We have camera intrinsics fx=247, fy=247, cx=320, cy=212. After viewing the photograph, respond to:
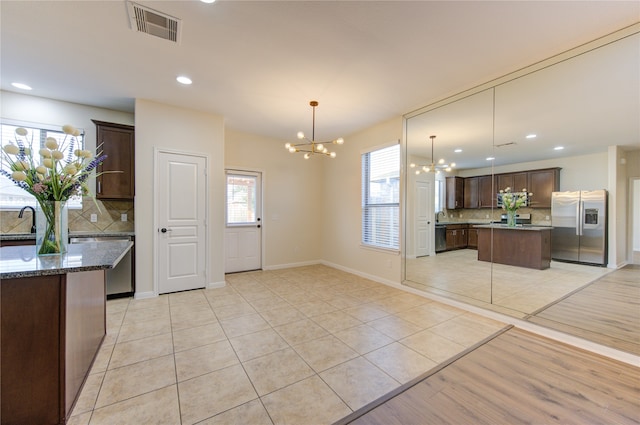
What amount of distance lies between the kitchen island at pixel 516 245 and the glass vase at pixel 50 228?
15.8 ft

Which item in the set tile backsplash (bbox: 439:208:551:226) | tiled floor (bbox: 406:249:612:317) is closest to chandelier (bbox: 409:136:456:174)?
tile backsplash (bbox: 439:208:551:226)

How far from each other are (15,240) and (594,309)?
7.15m

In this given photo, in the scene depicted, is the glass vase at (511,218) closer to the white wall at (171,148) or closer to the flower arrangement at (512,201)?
the flower arrangement at (512,201)

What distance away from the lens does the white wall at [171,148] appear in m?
3.71

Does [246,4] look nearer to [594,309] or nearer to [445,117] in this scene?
[445,117]

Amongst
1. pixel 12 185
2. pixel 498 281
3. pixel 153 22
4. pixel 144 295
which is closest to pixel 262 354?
pixel 144 295

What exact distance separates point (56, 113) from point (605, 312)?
25.8 ft

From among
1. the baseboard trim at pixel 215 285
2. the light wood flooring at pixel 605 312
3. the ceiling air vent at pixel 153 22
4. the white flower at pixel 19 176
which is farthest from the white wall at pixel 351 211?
the white flower at pixel 19 176

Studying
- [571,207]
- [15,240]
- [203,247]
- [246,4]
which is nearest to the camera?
[246,4]

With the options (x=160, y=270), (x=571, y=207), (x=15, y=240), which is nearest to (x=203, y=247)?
(x=160, y=270)

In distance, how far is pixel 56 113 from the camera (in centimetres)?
378

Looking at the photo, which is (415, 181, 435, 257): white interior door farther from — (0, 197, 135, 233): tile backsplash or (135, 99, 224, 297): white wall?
(0, 197, 135, 233): tile backsplash

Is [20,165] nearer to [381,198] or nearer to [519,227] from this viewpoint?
[381,198]

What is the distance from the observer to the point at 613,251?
2908 millimetres
